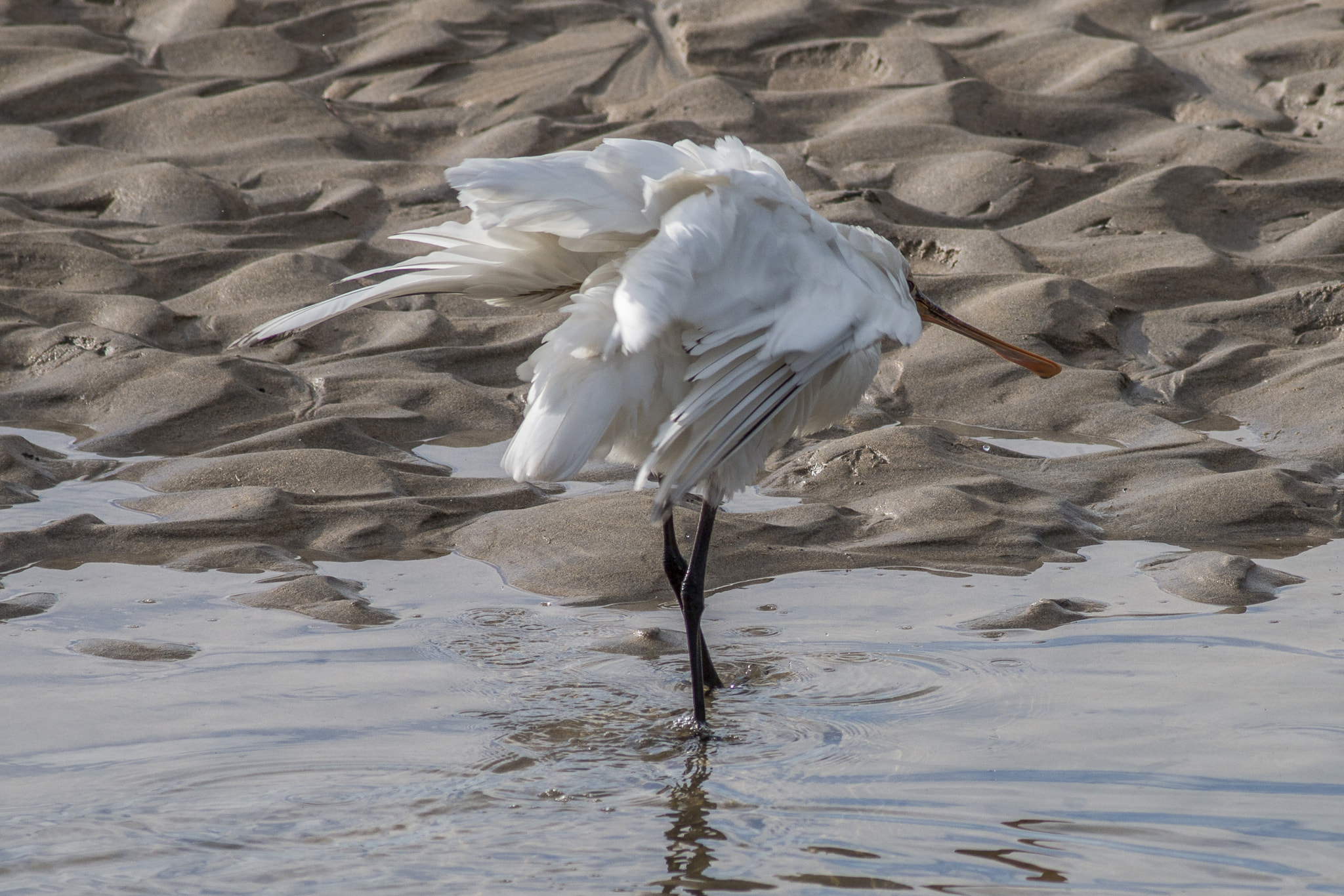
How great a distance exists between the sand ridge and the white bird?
100 cm

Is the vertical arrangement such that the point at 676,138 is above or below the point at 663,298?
below

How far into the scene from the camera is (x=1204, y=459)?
4.53 m

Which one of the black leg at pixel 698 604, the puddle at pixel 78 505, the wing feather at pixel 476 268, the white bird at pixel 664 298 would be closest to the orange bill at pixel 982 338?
the white bird at pixel 664 298

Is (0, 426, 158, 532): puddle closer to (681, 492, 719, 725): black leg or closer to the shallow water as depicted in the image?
the shallow water

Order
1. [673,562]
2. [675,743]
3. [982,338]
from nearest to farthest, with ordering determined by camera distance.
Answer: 1. [675,743]
2. [673,562]
3. [982,338]

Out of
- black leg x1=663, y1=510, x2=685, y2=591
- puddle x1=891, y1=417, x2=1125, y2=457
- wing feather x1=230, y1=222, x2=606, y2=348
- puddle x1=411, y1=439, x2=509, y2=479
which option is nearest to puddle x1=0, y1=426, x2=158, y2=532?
puddle x1=411, y1=439, x2=509, y2=479

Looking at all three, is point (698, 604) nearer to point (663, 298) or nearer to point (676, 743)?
point (676, 743)

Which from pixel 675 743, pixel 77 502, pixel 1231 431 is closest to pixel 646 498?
pixel 675 743

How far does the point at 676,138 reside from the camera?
7008mm

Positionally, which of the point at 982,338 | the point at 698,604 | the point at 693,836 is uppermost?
the point at 982,338

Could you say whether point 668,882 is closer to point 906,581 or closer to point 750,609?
point 750,609

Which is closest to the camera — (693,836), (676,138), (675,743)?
(693,836)

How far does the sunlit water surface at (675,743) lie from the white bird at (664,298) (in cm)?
34

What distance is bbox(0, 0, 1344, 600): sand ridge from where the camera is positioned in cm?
414
